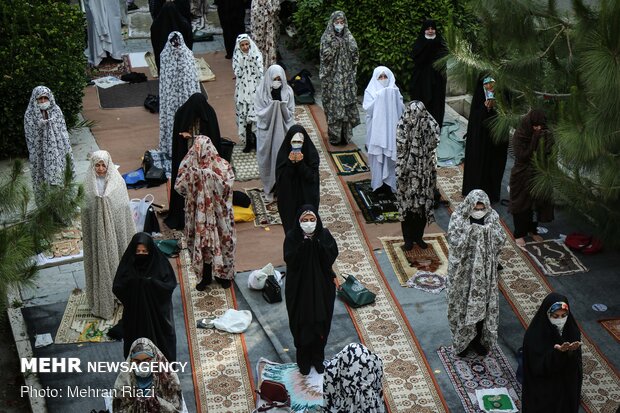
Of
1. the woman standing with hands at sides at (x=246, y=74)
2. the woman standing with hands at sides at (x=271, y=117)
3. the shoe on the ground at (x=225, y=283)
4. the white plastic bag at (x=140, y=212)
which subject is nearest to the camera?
the shoe on the ground at (x=225, y=283)

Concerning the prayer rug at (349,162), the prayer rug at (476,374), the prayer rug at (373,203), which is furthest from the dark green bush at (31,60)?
the prayer rug at (476,374)

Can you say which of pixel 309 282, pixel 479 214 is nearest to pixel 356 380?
pixel 309 282

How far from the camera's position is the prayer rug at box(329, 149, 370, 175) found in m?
12.0

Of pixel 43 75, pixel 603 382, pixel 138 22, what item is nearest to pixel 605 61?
pixel 603 382

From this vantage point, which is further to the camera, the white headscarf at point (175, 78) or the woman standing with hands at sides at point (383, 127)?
the white headscarf at point (175, 78)

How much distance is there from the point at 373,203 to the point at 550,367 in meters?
4.22

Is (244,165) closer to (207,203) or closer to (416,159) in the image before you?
(207,203)

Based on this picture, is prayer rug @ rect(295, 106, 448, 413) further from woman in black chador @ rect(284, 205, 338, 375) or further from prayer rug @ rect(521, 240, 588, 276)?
prayer rug @ rect(521, 240, 588, 276)

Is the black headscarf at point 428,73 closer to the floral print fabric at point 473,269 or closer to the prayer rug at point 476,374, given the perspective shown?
the floral print fabric at point 473,269

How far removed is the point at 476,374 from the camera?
331 inches

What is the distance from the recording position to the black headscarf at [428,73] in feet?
39.2

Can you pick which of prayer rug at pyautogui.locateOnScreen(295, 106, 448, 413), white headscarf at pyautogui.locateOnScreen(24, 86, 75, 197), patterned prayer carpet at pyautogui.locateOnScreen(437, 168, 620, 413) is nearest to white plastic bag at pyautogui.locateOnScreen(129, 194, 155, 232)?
white headscarf at pyautogui.locateOnScreen(24, 86, 75, 197)

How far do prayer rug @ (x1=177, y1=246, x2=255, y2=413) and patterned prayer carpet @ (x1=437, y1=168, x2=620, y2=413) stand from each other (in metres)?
2.67

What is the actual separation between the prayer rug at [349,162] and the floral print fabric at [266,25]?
215 cm
